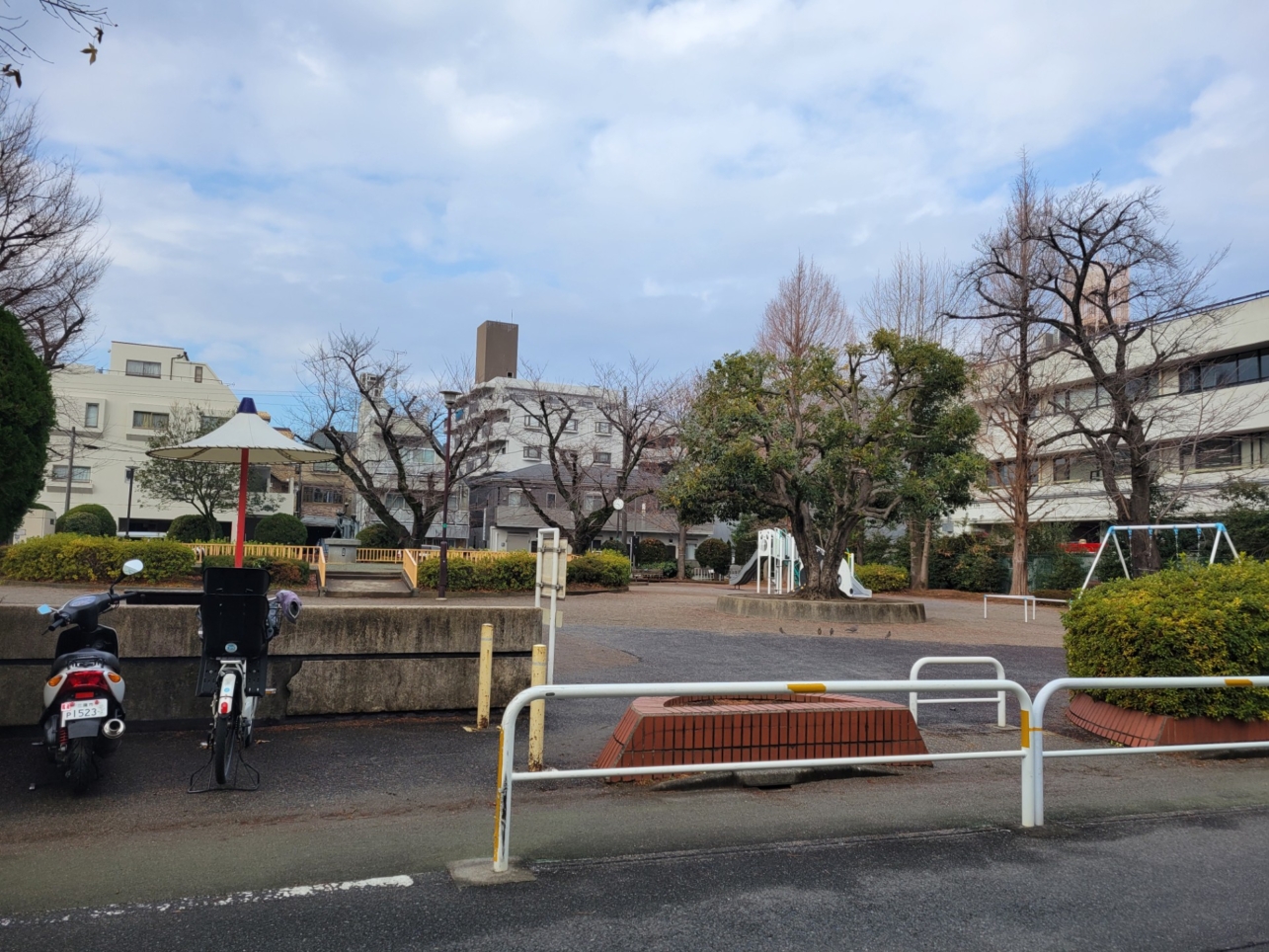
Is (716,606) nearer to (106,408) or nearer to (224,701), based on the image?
(224,701)

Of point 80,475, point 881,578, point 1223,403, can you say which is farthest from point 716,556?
point 80,475

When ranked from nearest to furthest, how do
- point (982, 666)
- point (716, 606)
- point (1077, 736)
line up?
1. point (1077, 736)
2. point (982, 666)
3. point (716, 606)

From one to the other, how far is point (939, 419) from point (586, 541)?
19017 mm

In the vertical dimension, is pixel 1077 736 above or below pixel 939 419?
below

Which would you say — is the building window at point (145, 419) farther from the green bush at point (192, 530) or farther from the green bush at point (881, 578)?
the green bush at point (881, 578)

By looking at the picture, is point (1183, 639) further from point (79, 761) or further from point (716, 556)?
point (716, 556)

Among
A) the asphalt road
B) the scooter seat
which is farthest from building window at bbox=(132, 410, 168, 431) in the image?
the asphalt road

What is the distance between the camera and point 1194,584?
8.35 meters

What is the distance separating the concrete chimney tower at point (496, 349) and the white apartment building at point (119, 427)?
20770 mm

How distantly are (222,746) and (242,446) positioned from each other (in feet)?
14.3

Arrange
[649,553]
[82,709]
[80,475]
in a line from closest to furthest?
1. [82,709]
2. [80,475]
3. [649,553]

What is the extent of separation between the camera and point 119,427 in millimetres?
49594

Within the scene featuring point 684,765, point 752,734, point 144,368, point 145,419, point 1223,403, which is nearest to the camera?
point 684,765

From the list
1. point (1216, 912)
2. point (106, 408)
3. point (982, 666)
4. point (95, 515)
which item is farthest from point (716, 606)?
point (106, 408)
